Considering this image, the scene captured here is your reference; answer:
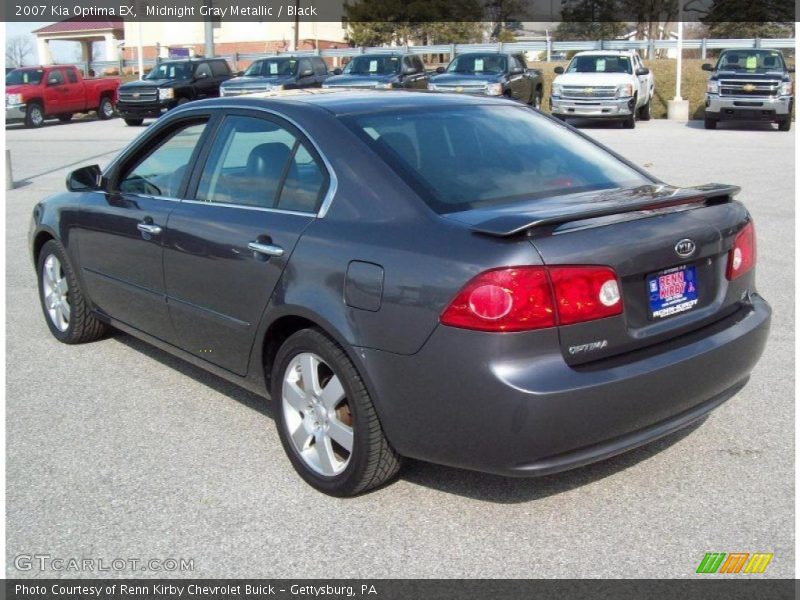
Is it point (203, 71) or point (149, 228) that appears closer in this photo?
point (149, 228)

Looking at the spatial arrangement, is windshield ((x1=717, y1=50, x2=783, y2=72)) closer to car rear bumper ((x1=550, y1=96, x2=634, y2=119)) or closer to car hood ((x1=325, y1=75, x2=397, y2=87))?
car rear bumper ((x1=550, y1=96, x2=634, y2=119))

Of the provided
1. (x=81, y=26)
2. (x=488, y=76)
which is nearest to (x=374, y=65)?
(x=488, y=76)

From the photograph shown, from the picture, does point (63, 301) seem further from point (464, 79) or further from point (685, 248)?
point (464, 79)

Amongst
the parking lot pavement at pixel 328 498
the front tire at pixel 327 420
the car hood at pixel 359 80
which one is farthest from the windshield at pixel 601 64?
the front tire at pixel 327 420

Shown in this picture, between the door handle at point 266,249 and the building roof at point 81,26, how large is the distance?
73.1 meters

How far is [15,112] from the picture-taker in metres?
29.1

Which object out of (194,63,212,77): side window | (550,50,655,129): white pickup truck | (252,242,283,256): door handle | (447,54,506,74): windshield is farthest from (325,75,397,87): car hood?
(252,242,283,256): door handle

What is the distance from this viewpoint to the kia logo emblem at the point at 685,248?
370 centimetres

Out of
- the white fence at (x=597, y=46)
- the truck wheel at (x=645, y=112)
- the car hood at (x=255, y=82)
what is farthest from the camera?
the white fence at (x=597, y=46)

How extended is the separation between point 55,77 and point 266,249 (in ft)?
96.8

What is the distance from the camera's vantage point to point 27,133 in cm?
2777

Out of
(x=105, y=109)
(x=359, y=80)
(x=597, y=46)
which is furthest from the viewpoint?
(x=597, y=46)

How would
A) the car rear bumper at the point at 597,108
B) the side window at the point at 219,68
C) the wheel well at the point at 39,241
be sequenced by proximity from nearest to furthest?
the wheel well at the point at 39,241 → the car rear bumper at the point at 597,108 → the side window at the point at 219,68

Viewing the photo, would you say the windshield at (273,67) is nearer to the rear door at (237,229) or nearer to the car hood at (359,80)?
the car hood at (359,80)
